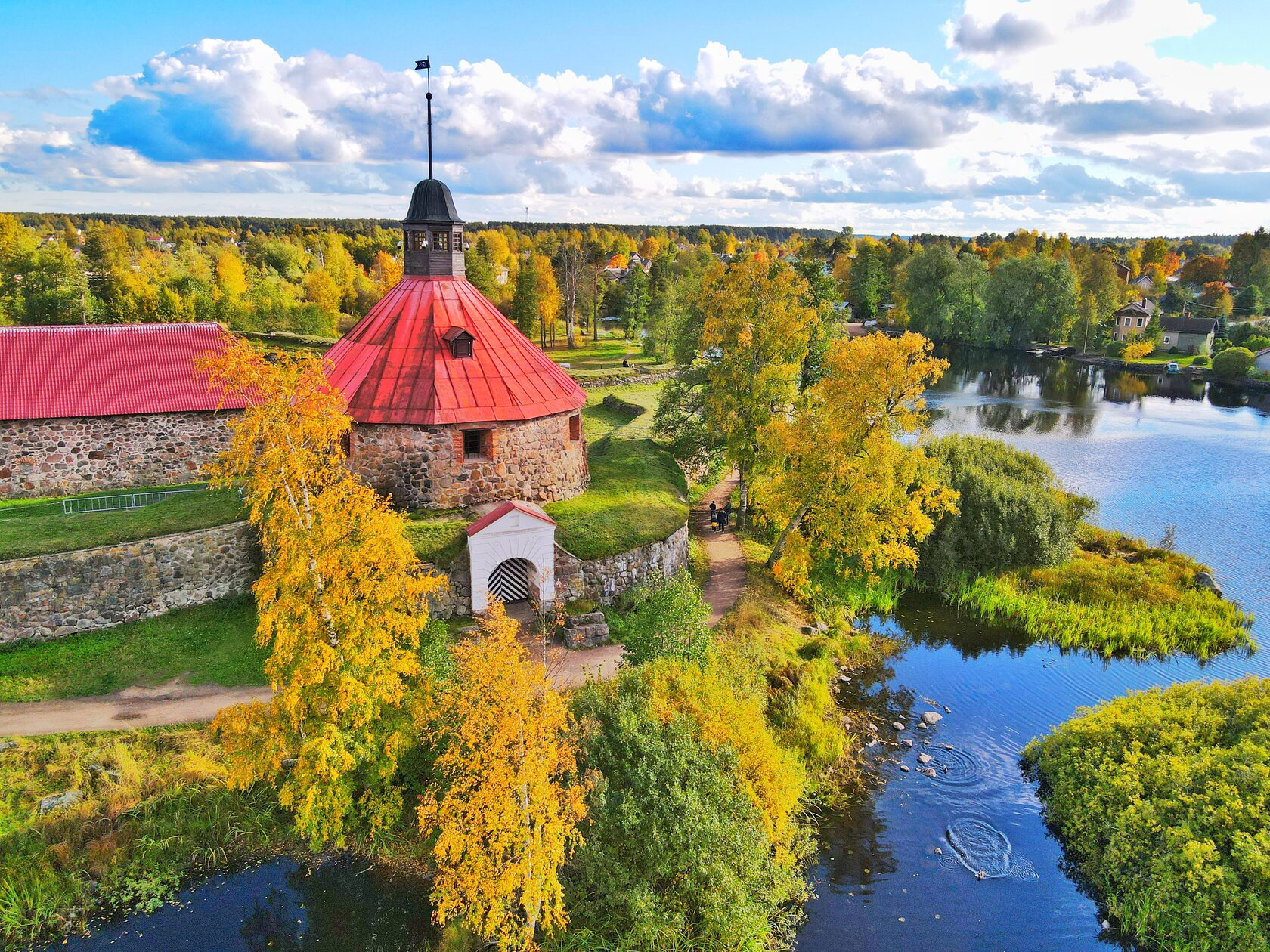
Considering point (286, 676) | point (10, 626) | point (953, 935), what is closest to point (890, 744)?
point (953, 935)

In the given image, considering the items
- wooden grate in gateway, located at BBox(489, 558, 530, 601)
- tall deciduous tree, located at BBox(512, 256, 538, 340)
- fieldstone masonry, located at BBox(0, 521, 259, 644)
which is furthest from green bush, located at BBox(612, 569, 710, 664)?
tall deciduous tree, located at BBox(512, 256, 538, 340)

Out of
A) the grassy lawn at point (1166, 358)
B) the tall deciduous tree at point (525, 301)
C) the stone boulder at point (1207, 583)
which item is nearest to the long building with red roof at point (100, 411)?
the stone boulder at point (1207, 583)

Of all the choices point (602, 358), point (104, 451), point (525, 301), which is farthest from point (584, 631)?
point (602, 358)

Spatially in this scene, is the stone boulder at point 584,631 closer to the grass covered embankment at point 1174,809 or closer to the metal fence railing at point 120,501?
the grass covered embankment at point 1174,809

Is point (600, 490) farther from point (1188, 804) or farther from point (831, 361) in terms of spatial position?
point (1188, 804)

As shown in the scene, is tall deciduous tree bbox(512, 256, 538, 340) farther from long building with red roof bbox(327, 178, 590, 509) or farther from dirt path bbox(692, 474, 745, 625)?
long building with red roof bbox(327, 178, 590, 509)

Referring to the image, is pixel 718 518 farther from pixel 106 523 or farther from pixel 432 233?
pixel 106 523
